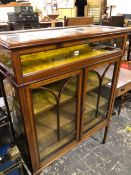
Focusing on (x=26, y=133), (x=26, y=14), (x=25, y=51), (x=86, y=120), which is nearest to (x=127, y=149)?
(x=86, y=120)

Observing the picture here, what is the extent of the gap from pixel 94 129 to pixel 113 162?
Result: 383mm

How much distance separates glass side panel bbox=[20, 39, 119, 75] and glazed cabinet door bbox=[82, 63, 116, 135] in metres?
0.12

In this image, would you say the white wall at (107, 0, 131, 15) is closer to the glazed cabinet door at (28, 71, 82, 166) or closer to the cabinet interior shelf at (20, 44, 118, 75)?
the cabinet interior shelf at (20, 44, 118, 75)

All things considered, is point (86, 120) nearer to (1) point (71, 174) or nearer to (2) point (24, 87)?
(1) point (71, 174)

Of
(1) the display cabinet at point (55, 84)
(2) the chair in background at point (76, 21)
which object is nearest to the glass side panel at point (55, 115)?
(1) the display cabinet at point (55, 84)

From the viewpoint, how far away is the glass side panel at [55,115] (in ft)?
3.17

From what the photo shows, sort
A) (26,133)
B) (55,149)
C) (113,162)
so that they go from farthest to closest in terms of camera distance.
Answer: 1. (113,162)
2. (55,149)
3. (26,133)

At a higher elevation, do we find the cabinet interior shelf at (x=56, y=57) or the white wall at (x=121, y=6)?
the white wall at (x=121, y=6)

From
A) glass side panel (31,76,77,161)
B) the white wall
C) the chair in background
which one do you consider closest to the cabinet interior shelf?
glass side panel (31,76,77,161)

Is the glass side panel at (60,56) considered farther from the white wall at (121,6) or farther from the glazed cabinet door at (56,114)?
the white wall at (121,6)

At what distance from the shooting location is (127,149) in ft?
5.22

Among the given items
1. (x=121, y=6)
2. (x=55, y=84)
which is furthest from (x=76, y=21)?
(x=121, y=6)

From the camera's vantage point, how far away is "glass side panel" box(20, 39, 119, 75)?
87cm

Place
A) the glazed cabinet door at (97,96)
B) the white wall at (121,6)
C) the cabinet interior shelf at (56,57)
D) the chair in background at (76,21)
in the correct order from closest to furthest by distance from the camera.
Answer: the cabinet interior shelf at (56,57), the glazed cabinet door at (97,96), the chair in background at (76,21), the white wall at (121,6)
